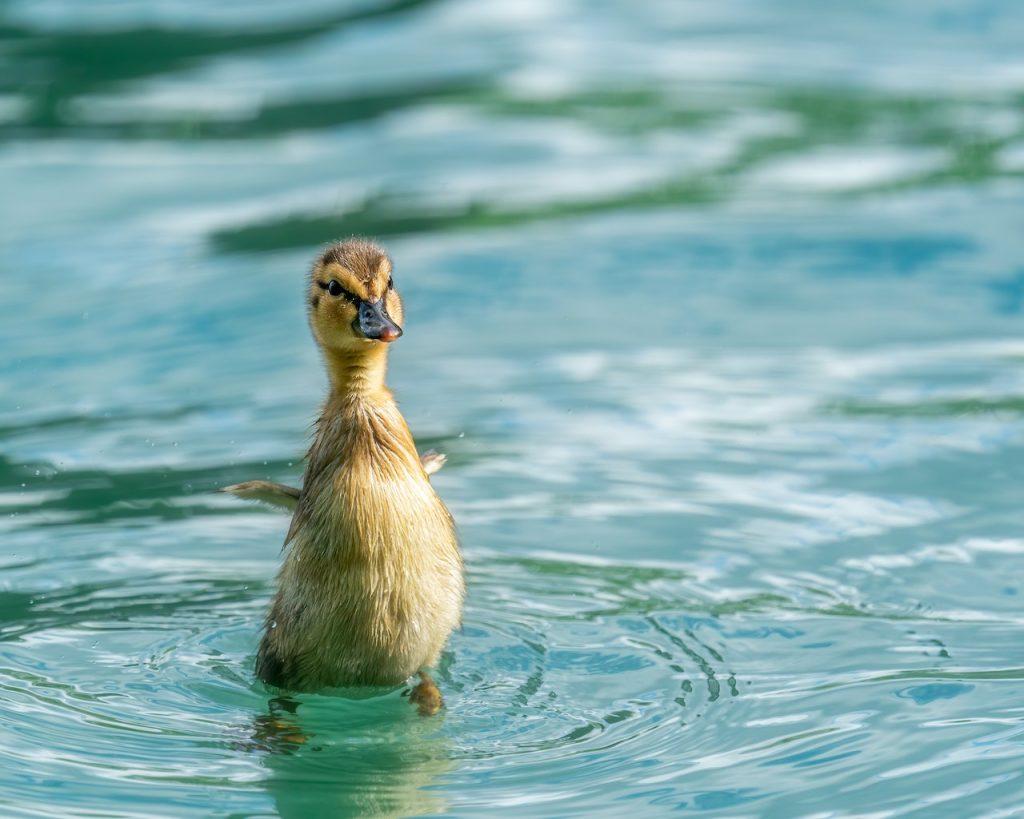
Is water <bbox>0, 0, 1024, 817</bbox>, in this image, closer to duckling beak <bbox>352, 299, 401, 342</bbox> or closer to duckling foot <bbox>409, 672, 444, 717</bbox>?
duckling foot <bbox>409, 672, 444, 717</bbox>

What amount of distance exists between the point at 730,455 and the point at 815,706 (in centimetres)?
251

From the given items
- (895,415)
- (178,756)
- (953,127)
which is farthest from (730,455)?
(953,127)

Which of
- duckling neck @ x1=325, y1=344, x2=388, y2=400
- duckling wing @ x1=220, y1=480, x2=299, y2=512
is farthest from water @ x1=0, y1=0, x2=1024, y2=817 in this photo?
duckling neck @ x1=325, y1=344, x2=388, y2=400

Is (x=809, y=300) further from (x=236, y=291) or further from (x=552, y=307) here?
(x=236, y=291)

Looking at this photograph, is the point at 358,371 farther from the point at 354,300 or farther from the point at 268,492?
the point at 268,492

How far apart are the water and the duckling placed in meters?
0.22

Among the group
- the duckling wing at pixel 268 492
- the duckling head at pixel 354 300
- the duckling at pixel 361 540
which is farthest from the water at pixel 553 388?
the duckling head at pixel 354 300

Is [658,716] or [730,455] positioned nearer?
[658,716]

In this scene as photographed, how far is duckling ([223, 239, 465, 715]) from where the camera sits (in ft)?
19.6

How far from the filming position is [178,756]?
5.79 metres

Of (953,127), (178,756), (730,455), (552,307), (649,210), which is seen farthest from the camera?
(953,127)

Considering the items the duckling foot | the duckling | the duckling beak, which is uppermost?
the duckling beak

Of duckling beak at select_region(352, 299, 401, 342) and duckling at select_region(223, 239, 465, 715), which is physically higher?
duckling beak at select_region(352, 299, 401, 342)

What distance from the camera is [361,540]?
597cm
